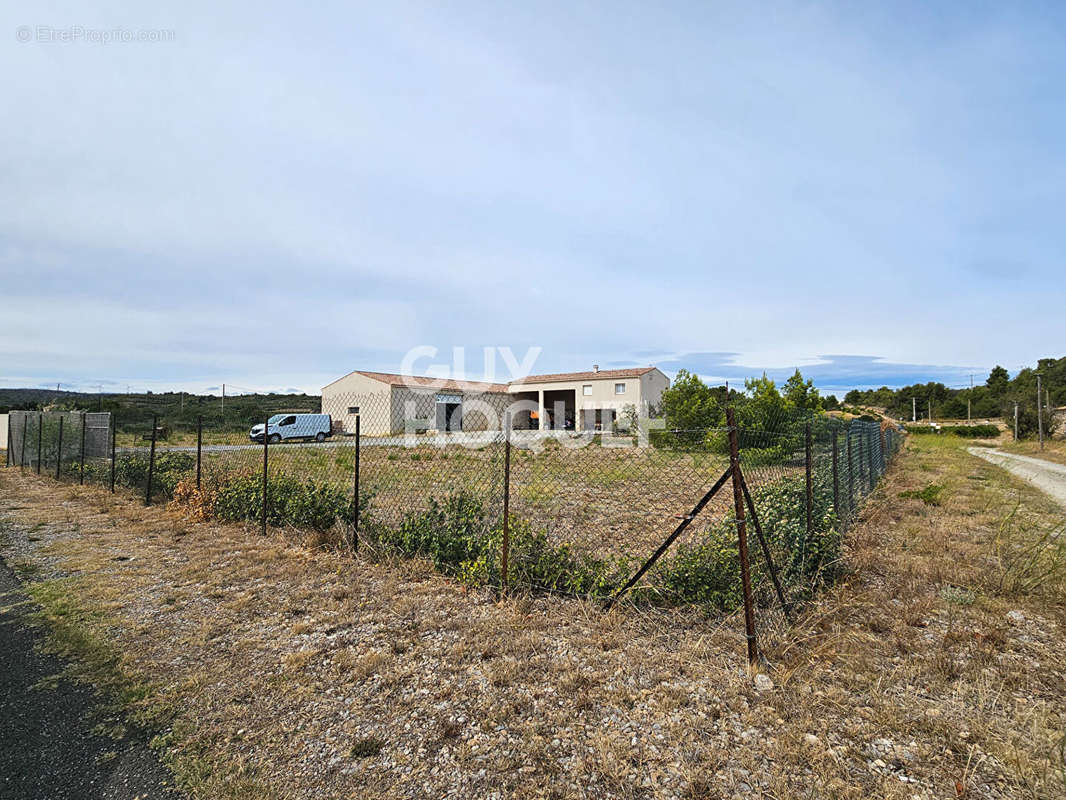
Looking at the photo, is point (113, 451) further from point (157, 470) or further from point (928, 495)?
point (928, 495)

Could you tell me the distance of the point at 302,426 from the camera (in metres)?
27.2

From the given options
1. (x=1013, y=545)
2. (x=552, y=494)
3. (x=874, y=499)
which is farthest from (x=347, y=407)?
(x=1013, y=545)

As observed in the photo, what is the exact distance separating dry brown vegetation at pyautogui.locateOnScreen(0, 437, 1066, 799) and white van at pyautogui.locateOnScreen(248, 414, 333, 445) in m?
21.9

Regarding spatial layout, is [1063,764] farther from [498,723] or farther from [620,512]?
[620,512]

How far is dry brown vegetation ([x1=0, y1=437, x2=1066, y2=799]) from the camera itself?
7.27 ft

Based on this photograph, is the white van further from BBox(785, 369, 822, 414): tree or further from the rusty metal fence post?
BBox(785, 369, 822, 414): tree

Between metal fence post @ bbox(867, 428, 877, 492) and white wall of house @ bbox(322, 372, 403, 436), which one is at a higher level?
white wall of house @ bbox(322, 372, 403, 436)

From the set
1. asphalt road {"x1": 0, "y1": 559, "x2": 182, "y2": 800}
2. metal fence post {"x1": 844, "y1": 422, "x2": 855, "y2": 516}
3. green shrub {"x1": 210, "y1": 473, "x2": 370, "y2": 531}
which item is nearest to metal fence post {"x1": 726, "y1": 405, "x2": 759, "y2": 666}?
asphalt road {"x1": 0, "y1": 559, "x2": 182, "y2": 800}

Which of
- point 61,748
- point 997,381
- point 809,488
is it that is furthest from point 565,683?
point 997,381

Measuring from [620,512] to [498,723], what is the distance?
17.1ft

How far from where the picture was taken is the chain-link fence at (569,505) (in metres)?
3.97

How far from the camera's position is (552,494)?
350 inches

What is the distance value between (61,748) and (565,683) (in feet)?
8.05

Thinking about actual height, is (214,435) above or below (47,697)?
above
